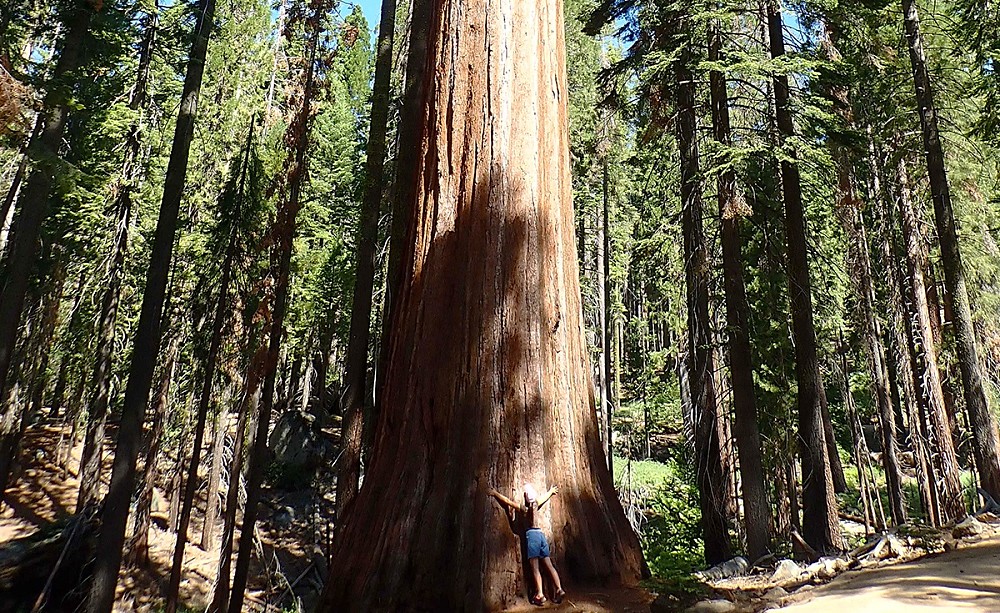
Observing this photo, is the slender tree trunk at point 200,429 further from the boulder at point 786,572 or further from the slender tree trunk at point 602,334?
the boulder at point 786,572

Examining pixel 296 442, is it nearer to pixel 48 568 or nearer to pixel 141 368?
pixel 48 568

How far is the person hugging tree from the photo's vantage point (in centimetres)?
318

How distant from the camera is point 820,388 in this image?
9609 millimetres

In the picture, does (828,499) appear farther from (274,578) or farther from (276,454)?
(276,454)

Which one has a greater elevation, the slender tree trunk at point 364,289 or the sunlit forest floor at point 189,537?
the slender tree trunk at point 364,289

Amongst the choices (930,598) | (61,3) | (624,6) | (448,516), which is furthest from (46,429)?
(930,598)

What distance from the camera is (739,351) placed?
938 centimetres

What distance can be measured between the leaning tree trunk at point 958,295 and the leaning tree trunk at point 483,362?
1094 centimetres

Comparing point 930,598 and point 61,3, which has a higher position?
point 61,3

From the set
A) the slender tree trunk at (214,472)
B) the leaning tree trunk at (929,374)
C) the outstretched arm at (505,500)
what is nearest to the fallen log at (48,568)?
the slender tree trunk at (214,472)

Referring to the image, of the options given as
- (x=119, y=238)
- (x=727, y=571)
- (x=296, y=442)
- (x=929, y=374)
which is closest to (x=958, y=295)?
(x=929, y=374)

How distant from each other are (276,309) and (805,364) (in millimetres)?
8663

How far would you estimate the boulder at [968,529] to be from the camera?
6.32 metres

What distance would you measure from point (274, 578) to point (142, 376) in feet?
32.8
